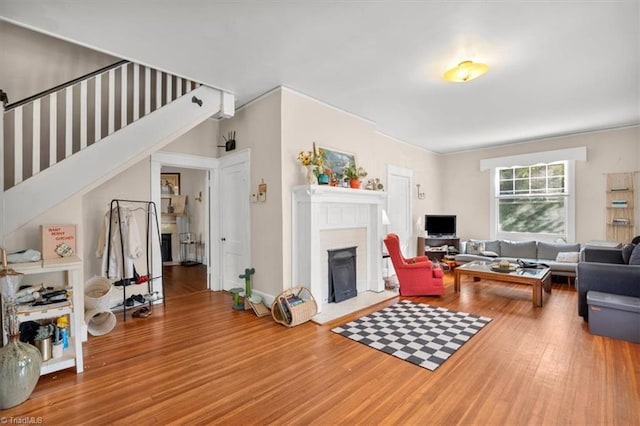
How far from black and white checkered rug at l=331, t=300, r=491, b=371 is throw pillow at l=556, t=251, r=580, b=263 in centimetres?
298

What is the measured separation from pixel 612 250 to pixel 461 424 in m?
4.25

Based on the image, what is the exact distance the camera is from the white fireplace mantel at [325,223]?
359 cm

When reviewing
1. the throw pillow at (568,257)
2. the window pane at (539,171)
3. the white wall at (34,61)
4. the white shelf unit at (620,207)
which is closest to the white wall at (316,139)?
the white wall at (34,61)

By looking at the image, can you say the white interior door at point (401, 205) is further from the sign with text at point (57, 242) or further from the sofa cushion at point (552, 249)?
the sign with text at point (57, 242)

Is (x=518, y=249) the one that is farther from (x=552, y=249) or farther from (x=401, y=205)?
(x=401, y=205)

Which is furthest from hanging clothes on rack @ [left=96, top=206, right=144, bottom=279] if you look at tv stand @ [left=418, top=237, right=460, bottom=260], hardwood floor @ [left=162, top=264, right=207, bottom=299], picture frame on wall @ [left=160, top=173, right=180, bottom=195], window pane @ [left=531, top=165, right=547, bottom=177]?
window pane @ [left=531, top=165, right=547, bottom=177]

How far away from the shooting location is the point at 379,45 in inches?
108

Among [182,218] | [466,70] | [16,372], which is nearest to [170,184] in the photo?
[182,218]

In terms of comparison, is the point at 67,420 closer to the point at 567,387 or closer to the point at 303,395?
the point at 303,395

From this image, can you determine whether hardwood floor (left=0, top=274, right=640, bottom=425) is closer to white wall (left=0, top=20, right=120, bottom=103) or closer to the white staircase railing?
the white staircase railing

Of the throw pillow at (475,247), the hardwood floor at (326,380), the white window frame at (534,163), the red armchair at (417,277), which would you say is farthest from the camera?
the throw pillow at (475,247)

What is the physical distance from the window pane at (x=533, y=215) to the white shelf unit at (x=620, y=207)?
2.25ft

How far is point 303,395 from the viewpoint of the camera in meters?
2.09

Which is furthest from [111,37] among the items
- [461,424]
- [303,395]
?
[461,424]
